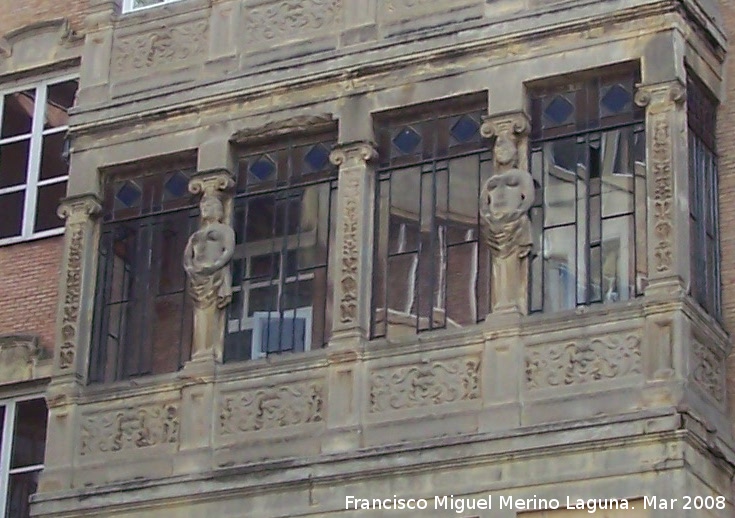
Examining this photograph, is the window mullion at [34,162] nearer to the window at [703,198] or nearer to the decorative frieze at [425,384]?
the decorative frieze at [425,384]

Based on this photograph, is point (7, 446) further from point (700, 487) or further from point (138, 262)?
point (700, 487)

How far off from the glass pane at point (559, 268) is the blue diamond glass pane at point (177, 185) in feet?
12.7

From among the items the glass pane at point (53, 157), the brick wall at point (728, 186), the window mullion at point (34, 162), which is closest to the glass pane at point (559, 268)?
the brick wall at point (728, 186)

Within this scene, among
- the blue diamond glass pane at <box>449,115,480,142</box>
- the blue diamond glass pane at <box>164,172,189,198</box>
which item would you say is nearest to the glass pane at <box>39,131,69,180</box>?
the blue diamond glass pane at <box>164,172,189,198</box>

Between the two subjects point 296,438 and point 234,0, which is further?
point 234,0

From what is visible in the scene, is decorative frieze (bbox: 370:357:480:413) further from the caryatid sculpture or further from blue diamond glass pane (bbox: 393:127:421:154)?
blue diamond glass pane (bbox: 393:127:421:154)

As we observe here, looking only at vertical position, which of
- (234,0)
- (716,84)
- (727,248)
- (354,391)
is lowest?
(354,391)

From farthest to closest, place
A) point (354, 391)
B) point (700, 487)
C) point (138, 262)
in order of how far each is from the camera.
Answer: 1. point (138, 262)
2. point (354, 391)
3. point (700, 487)

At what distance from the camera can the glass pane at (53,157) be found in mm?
21688

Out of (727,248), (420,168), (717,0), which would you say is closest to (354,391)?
(420,168)

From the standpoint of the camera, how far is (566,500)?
16750mm

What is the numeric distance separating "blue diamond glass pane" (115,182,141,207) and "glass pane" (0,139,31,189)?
210 cm

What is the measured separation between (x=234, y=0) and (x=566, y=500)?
6.35 meters

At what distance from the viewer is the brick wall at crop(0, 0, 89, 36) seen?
22.2 m
